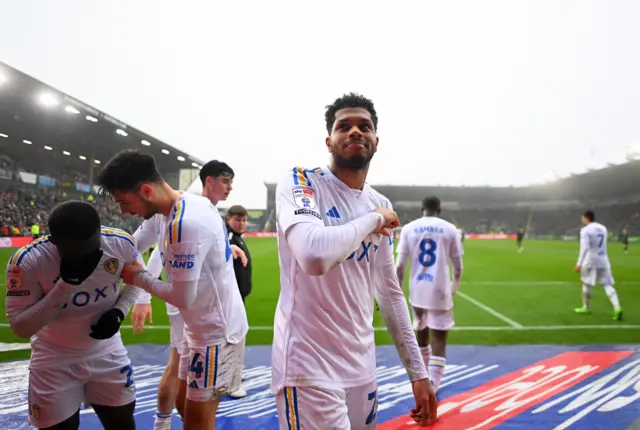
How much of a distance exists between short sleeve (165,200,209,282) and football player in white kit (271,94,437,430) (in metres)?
0.61

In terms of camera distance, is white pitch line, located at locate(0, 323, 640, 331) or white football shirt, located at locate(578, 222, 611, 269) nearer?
white pitch line, located at locate(0, 323, 640, 331)

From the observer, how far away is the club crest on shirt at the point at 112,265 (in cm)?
230

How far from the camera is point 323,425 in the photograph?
5.32ft

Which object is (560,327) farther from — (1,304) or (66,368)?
(1,304)

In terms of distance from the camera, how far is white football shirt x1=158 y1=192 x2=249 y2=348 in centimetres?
219

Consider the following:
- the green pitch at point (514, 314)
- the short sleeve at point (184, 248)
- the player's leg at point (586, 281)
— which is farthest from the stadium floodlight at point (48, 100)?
the player's leg at point (586, 281)

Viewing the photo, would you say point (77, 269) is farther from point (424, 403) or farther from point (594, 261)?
point (594, 261)

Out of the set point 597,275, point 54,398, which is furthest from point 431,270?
point 597,275

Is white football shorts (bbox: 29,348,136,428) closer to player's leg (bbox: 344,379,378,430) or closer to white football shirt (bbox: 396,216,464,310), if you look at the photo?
player's leg (bbox: 344,379,378,430)

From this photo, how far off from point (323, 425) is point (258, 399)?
3044 mm

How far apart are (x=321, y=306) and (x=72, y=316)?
153 cm

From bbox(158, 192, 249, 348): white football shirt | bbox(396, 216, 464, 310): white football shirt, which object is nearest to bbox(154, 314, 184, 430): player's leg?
bbox(158, 192, 249, 348): white football shirt

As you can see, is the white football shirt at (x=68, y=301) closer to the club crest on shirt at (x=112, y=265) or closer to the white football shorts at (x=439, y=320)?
the club crest on shirt at (x=112, y=265)

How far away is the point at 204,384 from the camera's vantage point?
8.04ft
